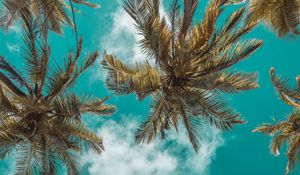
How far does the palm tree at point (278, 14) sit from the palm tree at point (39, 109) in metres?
7.50

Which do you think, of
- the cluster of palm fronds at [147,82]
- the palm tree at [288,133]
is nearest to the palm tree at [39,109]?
the cluster of palm fronds at [147,82]

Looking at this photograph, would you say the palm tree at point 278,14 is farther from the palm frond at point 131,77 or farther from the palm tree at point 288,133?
the palm frond at point 131,77

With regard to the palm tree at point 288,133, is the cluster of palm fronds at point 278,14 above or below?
above

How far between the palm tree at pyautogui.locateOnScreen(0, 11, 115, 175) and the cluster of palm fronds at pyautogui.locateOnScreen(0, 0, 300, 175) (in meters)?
0.03

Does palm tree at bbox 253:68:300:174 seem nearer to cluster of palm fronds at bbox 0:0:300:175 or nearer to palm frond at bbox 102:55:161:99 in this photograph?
cluster of palm fronds at bbox 0:0:300:175

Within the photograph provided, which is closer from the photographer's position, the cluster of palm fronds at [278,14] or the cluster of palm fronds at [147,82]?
Result: the cluster of palm fronds at [147,82]

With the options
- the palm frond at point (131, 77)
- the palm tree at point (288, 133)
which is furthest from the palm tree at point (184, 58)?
the palm tree at point (288, 133)

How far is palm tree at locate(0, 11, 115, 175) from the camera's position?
12.7 meters

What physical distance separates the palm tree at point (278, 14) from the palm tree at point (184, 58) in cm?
445

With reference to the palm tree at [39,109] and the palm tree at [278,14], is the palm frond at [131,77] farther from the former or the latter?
the palm tree at [278,14]

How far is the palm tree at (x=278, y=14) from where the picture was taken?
55.8 feet

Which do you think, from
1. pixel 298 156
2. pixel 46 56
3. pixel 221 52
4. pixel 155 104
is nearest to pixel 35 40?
pixel 46 56

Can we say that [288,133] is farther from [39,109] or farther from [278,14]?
[39,109]

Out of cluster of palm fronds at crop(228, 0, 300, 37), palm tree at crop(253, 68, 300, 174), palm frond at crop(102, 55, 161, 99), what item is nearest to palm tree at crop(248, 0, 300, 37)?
cluster of palm fronds at crop(228, 0, 300, 37)
